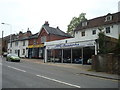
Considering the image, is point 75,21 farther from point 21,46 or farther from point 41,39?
point 21,46

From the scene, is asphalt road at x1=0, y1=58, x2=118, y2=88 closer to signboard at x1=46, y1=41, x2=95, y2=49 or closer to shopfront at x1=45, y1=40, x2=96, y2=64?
signboard at x1=46, y1=41, x2=95, y2=49

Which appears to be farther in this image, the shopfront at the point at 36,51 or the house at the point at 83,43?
the shopfront at the point at 36,51

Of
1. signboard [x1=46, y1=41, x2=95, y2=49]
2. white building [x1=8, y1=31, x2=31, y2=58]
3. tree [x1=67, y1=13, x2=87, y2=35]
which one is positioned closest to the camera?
signboard [x1=46, y1=41, x2=95, y2=49]

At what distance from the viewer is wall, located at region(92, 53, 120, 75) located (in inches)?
612

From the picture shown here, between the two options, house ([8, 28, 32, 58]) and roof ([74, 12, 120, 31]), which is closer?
roof ([74, 12, 120, 31])

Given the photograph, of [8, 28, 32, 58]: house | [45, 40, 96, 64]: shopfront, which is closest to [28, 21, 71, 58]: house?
[8, 28, 32, 58]: house

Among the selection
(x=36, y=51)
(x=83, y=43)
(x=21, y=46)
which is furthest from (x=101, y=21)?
(x=21, y=46)

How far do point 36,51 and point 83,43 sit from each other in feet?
72.1

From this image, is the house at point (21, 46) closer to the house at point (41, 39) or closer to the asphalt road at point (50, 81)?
the house at point (41, 39)

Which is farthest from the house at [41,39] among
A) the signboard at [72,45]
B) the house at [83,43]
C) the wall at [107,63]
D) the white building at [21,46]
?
the wall at [107,63]

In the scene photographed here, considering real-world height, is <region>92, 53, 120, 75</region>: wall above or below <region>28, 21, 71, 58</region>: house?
below

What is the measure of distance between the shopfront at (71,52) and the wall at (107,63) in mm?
4134

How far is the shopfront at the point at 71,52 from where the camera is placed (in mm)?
22983

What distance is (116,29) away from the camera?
100ft
